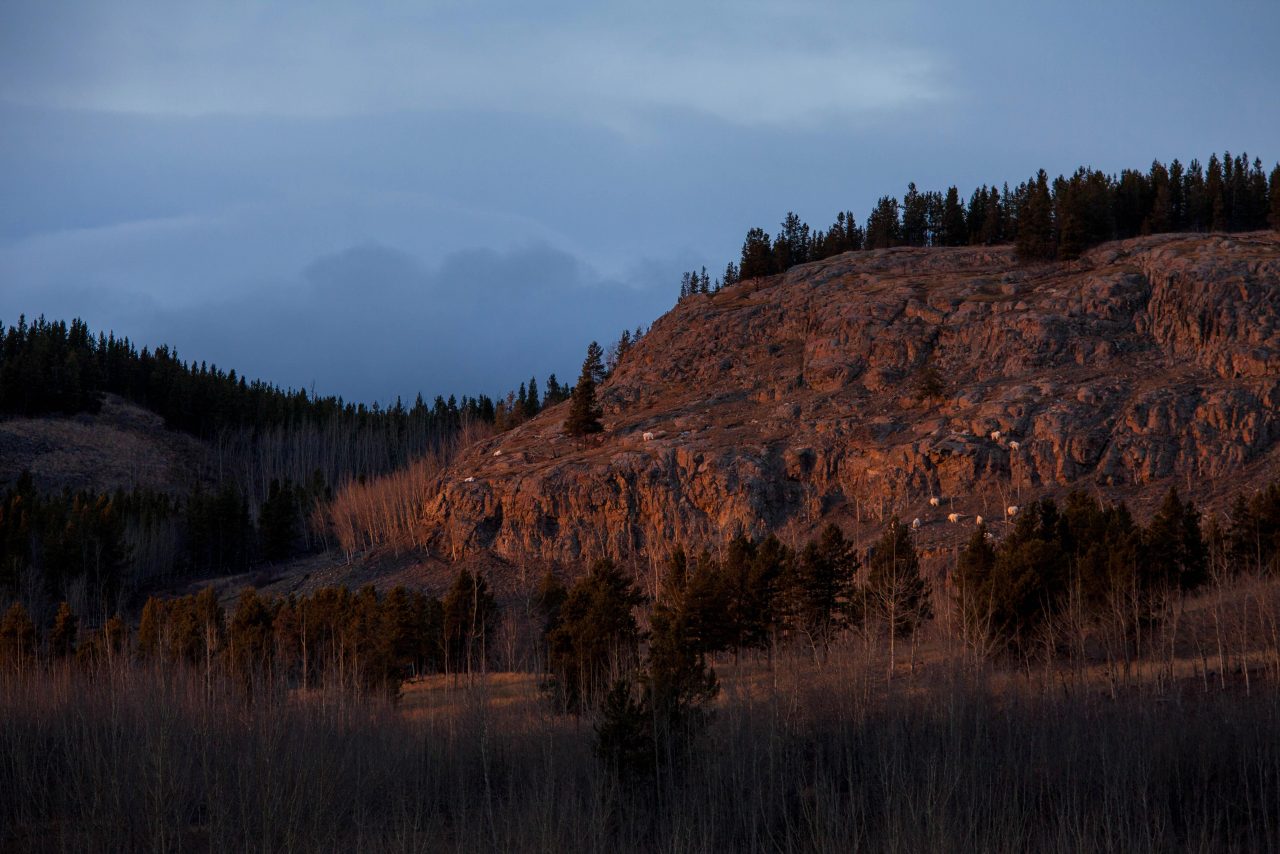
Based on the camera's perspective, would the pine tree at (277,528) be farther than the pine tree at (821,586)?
Yes

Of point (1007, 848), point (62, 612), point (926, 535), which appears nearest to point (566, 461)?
point (926, 535)

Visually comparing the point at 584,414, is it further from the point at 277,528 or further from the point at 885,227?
the point at 885,227

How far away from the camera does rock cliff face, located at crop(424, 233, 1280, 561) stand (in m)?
50.3

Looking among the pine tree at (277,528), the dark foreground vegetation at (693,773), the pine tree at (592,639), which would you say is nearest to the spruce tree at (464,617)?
the pine tree at (592,639)

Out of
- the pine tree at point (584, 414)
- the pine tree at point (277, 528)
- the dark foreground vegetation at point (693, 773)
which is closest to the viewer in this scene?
the dark foreground vegetation at point (693, 773)

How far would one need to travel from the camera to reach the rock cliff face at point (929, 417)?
50344 mm

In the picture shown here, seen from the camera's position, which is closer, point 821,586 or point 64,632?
point 821,586

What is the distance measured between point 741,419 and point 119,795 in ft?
169

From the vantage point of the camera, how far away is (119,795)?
14375 millimetres

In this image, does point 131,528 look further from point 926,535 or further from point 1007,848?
point 1007,848

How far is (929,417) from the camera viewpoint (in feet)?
189

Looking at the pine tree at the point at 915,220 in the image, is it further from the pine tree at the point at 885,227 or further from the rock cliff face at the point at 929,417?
the rock cliff face at the point at 929,417

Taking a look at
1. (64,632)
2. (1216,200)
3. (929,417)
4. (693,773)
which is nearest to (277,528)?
(64,632)

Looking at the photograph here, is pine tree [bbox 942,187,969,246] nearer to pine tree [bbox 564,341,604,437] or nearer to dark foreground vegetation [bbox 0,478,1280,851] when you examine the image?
pine tree [bbox 564,341,604,437]
